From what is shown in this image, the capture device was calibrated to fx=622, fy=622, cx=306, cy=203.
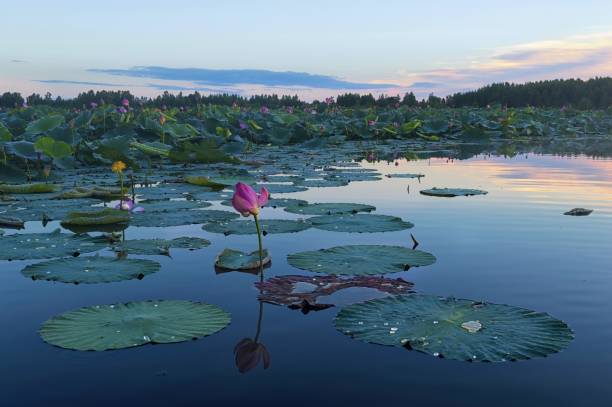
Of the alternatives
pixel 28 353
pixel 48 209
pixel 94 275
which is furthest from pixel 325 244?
pixel 48 209

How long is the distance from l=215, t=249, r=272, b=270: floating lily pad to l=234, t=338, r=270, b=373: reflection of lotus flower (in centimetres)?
84

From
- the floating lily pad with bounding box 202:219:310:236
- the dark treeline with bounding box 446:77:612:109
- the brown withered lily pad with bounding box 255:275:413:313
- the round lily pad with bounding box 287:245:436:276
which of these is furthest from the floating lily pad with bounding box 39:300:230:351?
the dark treeline with bounding box 446:77:612:109

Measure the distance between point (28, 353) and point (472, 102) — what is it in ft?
123

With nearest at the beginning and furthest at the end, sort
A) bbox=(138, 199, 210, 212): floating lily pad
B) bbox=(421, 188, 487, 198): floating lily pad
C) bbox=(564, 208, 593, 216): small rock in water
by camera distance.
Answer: bbox=(564, 208, 593, 216): small rock in water, bbox=(138, 199, 210, 212): floating lily pad, bbox=(421, 188, 487, 198): floating lily pad

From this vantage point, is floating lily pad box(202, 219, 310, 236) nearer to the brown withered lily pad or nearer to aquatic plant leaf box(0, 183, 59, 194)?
the brown withered lily pad

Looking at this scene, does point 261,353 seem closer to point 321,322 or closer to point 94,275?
point 321,322

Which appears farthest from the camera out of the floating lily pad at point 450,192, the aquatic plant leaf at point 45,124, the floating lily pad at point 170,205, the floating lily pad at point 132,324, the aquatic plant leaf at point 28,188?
the aquatic plant leaf at point 45,124

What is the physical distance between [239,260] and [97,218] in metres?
1.39

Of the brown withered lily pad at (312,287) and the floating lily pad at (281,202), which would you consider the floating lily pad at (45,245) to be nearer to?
the brown withered lily pad at (312,287)

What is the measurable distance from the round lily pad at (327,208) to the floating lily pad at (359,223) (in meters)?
0.23

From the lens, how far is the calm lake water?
1514mm

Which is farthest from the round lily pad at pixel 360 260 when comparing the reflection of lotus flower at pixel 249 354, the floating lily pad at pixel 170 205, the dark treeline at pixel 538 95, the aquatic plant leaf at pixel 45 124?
the dark treeline at pixel 538 95

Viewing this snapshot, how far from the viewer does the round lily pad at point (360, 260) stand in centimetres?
264

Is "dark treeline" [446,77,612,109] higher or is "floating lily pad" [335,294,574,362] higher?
"dark treeline" [446,77,612,109]
